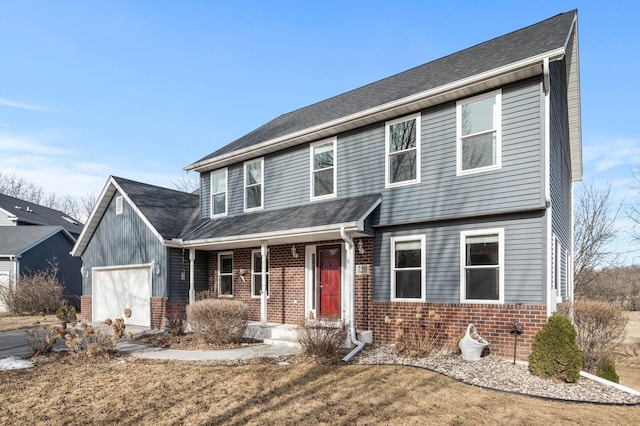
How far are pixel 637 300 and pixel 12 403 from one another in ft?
114

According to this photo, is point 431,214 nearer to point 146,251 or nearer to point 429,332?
point 429,332

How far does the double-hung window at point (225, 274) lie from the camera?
1480 cm

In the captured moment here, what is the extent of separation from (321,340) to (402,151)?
4930 millimetres

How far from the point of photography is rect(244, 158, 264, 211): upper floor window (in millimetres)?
14070

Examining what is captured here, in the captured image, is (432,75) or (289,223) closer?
(432,75)

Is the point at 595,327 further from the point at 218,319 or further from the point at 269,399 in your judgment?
the point at 218,319

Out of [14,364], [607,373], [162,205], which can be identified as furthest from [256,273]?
[607,373]

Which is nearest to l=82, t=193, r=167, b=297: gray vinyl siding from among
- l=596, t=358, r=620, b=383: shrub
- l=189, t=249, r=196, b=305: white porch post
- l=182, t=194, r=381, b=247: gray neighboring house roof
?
l=189, t=249, r=196, b=305: white porch post

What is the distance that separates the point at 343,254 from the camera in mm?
12000

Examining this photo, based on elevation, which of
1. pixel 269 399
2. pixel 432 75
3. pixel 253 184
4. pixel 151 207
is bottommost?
pixel 269 399

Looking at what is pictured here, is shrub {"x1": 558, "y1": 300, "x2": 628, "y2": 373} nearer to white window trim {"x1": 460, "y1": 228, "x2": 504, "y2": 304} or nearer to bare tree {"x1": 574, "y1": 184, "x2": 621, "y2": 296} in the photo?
white window trim {"x1": 460, "y1": 228, "x2": 504, "y2": 304}

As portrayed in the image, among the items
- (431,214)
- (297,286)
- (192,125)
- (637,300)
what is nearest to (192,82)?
(192,125)

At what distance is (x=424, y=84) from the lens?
10.8 meters

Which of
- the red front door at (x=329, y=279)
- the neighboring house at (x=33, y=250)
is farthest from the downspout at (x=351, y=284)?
the neighboring house at (x=33, y=250)
